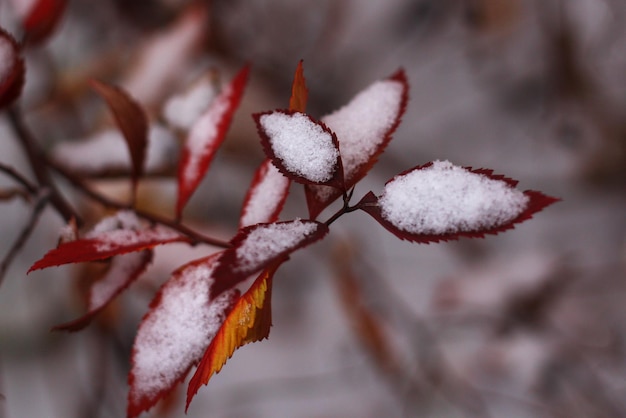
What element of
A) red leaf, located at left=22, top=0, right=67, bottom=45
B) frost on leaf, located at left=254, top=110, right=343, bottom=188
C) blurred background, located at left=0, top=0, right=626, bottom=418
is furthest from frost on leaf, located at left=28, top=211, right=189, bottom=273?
blurred background, located at left=0, top=0, right=626, bottom=418

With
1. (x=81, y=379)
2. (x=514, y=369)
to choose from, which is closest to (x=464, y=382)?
(x=514, y=369)

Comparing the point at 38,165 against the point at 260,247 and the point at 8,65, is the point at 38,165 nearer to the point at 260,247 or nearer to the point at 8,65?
the point at 8,65

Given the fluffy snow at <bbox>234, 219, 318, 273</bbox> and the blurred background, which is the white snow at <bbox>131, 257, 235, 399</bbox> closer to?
the fluffy snow at <bbox>234, 219, 318, 273</bbox>

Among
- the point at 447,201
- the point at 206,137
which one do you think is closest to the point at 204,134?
the point at 206,137

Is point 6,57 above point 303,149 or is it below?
above

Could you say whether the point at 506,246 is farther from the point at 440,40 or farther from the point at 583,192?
the point at 440,40
